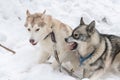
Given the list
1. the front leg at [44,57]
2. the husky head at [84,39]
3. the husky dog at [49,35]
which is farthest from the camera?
the front leg at [44,57]

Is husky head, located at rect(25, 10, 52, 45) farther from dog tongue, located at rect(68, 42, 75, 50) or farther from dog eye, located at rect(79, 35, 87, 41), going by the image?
dog eye, located at rect(79, 35, 87, 41)

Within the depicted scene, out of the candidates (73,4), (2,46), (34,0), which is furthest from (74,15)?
(2,46)

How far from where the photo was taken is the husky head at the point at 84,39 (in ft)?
17.0

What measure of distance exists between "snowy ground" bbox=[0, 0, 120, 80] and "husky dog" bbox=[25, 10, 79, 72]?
9.9 inches

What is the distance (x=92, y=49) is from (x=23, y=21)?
226cm

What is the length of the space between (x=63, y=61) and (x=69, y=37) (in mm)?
751

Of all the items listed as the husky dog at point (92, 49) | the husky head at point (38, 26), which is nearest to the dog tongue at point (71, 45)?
the husky dog at point (92, 49)

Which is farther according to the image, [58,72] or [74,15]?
[74,15]

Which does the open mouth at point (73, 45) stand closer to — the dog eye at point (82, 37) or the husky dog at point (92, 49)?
the husky dog at point (92, 49)

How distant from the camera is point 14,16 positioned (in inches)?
291

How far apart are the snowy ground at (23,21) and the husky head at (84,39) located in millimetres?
445

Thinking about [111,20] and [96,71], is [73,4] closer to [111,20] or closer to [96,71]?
[111,20]

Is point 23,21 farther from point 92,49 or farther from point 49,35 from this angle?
point 92,49

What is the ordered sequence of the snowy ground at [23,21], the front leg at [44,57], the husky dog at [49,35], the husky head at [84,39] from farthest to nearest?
the front leg at [44,57], the snowy ground at [23,21], the husky dog at [49,35], the husky head at [84,39]
